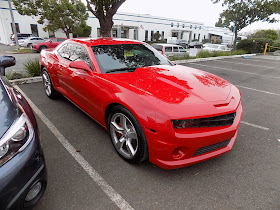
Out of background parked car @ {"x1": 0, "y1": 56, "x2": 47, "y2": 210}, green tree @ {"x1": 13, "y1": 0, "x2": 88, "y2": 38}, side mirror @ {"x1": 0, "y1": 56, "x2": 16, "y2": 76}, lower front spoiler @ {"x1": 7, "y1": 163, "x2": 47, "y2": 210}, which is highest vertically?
green tree @ {"x1": 13, "y1": 0, "x2": 88, "y2": 38}

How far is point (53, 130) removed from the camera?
3.35 meters

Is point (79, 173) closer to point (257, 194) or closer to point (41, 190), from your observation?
point (41, 190)

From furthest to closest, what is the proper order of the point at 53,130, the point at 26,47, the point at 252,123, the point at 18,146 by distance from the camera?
the point at 26,47 → the point at 252,123 → the point at 53,130 → the point at 18,146

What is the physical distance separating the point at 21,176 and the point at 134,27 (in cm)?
4364

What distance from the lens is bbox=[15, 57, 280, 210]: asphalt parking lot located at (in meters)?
2.01

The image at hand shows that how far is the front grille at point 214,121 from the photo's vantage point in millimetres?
2117

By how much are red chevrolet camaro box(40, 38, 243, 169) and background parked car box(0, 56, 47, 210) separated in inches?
41.4

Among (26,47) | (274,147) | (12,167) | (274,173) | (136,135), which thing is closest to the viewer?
(12,167)

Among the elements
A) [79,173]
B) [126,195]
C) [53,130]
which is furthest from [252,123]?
[53,130]

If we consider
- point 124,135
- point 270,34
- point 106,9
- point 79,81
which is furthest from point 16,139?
point 270,34

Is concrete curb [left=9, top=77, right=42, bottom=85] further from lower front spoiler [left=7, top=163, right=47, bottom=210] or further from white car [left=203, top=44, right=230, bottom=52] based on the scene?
white car [left=203, top=44, right=230, bottom=52]

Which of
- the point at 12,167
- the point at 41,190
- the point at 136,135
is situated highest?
the point at 12,167

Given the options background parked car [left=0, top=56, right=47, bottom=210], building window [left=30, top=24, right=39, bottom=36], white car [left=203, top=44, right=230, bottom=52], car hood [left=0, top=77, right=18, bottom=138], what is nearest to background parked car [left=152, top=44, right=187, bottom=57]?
white car [left=203, top=44, right=230, bottom=52]

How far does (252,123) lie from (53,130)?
3793mm
